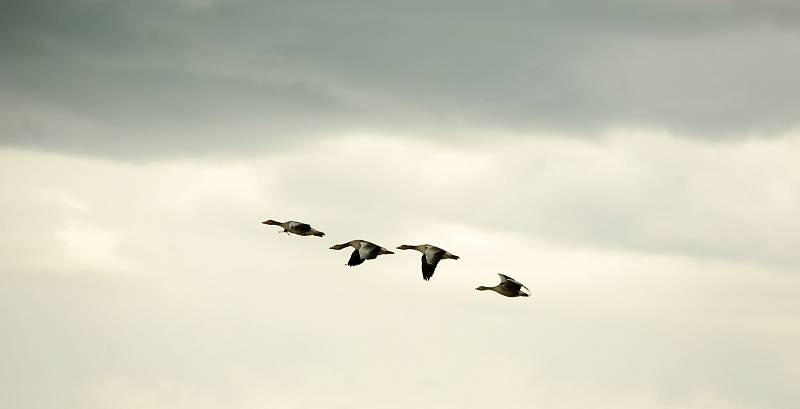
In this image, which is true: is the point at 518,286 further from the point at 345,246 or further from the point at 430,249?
the point at 345,246

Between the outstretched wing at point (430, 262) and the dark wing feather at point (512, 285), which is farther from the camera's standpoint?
the outstretched wing at point (430, 262)

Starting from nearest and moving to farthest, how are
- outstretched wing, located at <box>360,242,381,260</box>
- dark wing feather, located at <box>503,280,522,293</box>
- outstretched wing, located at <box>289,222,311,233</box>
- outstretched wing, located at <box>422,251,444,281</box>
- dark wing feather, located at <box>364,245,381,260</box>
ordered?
dark wing feather, located at <box>503,280,522,293</box> → outstretched wing, located at <box>422,251,444,281</box> → dark wing feather, located at <box>364,245,381,260</box> → outstretched wing, located at <box>360,242,381,260</box> → outstretched wing, located at <box>289,222,311,233</box>

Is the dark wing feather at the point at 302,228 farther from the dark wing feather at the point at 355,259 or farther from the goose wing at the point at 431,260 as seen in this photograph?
the goose wing at the point at 431,260

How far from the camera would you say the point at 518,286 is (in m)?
173

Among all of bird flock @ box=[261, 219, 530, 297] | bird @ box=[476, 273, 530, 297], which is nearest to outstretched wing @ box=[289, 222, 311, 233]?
bird flock @ box=[261, 219, 530, 297]

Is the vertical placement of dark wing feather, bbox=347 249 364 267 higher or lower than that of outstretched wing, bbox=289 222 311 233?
lower

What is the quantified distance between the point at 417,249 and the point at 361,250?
7660 mm

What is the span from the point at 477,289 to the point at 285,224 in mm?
21319

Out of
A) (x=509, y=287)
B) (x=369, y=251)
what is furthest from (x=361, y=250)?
(x=509, y=287)

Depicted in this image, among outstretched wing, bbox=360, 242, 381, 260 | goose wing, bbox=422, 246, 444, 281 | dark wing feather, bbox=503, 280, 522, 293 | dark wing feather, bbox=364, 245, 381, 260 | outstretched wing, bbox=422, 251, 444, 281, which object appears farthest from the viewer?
outstretched wing, bbox=360, 242, 381, 260

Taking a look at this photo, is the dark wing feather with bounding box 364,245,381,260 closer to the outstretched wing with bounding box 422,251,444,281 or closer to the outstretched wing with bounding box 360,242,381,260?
the outstretched wing with bounding box 360,242,381,260

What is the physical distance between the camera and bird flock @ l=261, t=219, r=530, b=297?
174m

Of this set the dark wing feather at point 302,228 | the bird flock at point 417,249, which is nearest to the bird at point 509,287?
the bird flock at point 417,249

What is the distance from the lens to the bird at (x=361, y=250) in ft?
582
